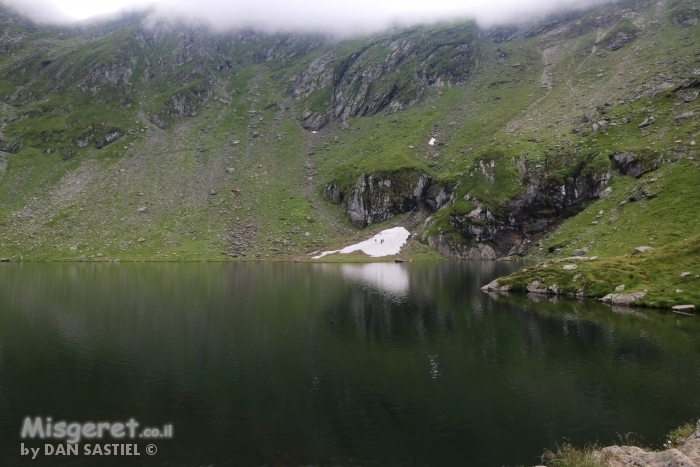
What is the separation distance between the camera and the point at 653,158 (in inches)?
4879

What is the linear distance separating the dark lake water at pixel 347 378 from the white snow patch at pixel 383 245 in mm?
90797

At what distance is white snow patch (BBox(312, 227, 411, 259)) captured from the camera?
150 m

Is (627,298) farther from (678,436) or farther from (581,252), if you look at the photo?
(581,252)

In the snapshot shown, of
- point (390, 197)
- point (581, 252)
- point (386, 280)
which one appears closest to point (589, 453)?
point (386, 280)

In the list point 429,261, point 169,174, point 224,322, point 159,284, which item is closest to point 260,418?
point 224,322

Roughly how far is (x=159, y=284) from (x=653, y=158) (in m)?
133

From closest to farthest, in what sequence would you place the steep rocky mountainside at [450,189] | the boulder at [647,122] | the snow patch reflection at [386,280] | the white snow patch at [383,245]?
the snow patch reflection at [386,280] → the steep rocky mountainside at [450,189] → the boulder at [647,122] → the white snow patch at [383,245]

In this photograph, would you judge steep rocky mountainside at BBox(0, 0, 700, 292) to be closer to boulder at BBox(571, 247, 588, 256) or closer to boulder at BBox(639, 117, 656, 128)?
boulder at BBox(639, 117, 656, 128)

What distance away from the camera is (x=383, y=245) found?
156m

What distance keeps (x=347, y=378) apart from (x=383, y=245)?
413ft

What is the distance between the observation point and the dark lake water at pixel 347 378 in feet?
69.5

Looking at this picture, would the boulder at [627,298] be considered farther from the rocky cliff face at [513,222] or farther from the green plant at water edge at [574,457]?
the rocky cliff face at [513,222]

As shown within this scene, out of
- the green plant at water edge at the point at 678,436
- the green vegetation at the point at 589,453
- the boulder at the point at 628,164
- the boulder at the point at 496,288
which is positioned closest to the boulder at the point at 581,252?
the boulder at the point at 628,164

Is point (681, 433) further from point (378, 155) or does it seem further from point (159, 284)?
point (378, 155)
